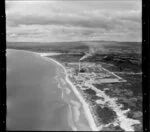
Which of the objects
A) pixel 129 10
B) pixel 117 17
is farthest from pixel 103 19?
pixel 129 10

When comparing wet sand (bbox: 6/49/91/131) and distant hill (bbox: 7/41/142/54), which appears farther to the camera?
distant hill (bbox: 7/41/142/54)

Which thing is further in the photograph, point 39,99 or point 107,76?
point 107,76

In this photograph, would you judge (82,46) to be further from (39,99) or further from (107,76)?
(39,99)

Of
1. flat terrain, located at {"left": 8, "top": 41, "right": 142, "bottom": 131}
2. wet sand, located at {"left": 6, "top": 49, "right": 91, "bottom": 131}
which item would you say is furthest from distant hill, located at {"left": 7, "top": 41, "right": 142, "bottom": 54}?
wet sand, located at {"left": 6, "top": 49, "right": 91, "bottom": 131}

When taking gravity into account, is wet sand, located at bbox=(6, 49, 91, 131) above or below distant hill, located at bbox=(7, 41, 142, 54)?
below

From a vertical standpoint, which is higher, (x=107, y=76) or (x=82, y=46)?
(x=82, y=46)

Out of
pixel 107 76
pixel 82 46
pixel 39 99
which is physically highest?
pixel 82 46

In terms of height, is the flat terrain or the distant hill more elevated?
the distant hill

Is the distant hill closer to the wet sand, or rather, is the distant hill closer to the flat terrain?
the flat terrain

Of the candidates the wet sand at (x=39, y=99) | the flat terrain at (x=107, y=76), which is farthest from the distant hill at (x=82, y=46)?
the wet sand at (x=39, y=99)

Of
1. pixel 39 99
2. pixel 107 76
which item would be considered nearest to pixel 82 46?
pixel 107 76

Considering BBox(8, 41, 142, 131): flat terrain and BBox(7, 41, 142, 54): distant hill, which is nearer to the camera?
BBox(8, 41, 142, 131): flat terrain
